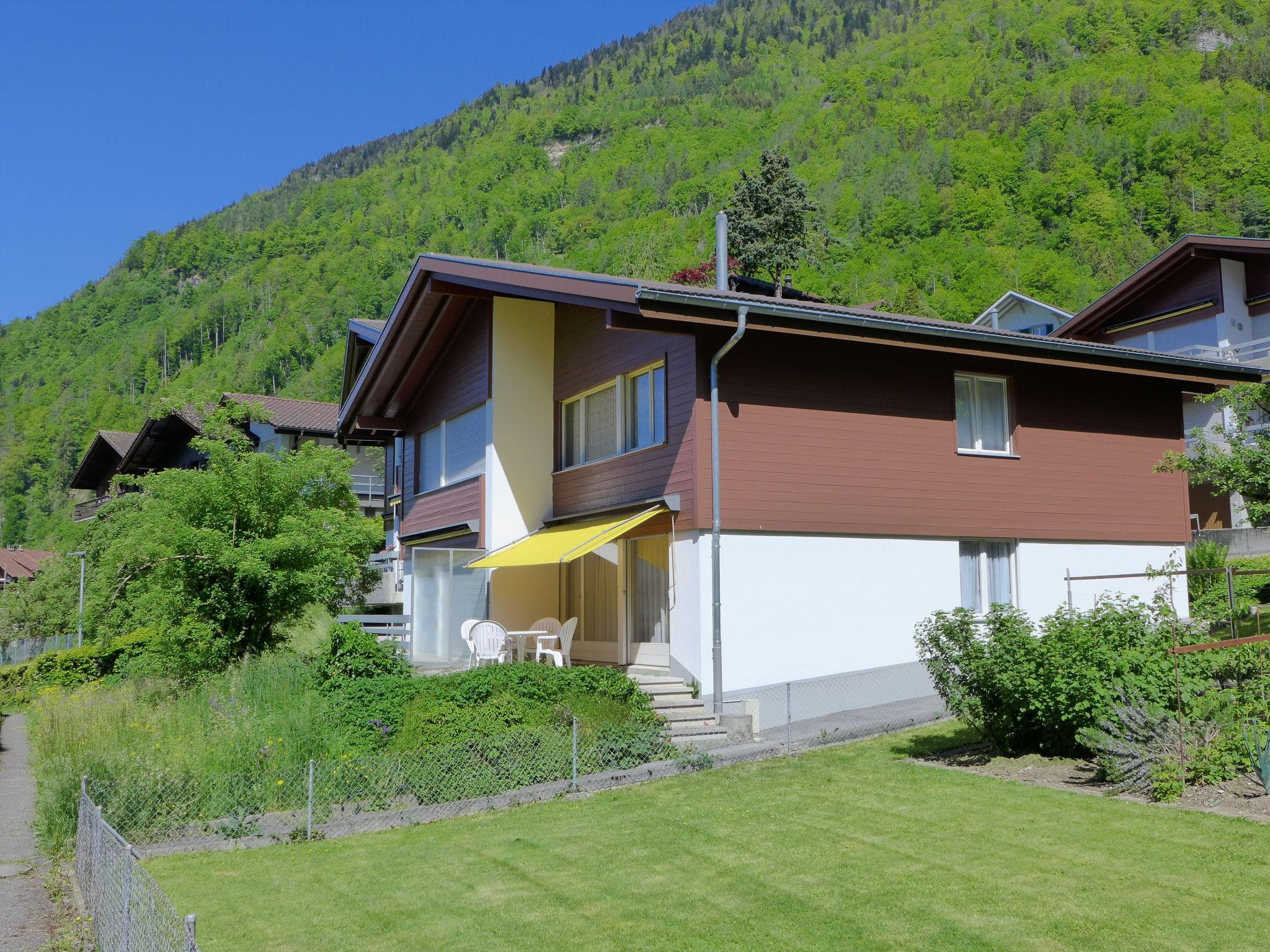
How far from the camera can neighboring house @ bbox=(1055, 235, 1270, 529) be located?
104 ft

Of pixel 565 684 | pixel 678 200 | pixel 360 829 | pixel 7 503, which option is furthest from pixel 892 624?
pixel 7 503

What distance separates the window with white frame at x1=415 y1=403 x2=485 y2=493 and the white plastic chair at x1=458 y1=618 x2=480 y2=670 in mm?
2782

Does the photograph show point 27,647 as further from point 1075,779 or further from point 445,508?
point 1075,779

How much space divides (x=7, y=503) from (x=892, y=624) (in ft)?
431

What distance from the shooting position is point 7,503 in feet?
413

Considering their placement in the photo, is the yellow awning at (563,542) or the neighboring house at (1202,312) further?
the neighboring house at (1202,312)

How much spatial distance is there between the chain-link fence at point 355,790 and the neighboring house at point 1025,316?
122 ft

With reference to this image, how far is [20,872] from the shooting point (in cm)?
1061

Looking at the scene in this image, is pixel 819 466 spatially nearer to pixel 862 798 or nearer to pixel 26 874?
pixel 862 798

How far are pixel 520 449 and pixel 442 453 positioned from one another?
10.4ft

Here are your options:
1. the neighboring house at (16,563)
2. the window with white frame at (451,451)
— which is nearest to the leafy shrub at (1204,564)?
the window with white frame at (451,451)

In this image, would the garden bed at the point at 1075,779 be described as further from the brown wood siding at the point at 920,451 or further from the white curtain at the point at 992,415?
the white curtain at the point at 992,415

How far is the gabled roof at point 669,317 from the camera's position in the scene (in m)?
14.9

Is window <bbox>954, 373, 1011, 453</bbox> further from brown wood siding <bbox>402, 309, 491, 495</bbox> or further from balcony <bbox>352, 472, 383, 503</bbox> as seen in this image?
balcony <bbox>352, 472, 383, 503</bbox>
